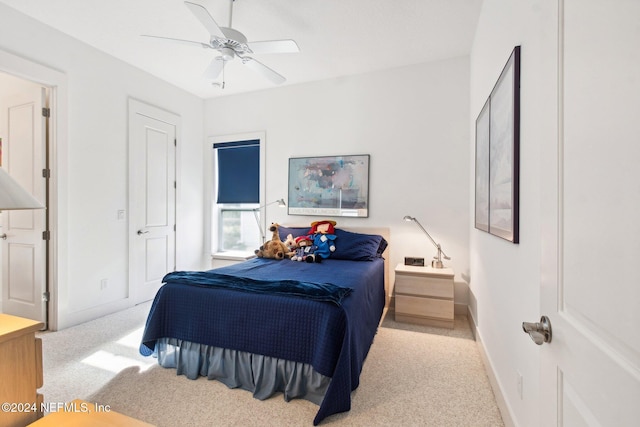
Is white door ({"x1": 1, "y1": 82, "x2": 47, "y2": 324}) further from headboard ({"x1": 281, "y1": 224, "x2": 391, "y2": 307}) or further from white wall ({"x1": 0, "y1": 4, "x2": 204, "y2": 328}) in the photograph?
headboard ({"x1": 281, "y1": 224, "x2": 391, "y2": 307})

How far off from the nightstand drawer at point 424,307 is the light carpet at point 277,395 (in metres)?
0.32

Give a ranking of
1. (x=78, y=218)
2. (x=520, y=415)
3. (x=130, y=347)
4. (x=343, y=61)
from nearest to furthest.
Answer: (x=520, y=415), (x=130, y=347), (x=78, y=218), (x=343, y=61)

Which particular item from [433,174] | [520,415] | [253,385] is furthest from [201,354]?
[433,174]

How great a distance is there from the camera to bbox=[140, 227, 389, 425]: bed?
1.70m

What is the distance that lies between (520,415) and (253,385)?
1489 mm

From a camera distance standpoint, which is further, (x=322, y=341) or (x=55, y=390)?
(x=55, y=390)

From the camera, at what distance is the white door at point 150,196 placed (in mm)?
3570

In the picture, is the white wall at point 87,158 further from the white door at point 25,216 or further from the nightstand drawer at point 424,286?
the nightstand drawer at point 424,286

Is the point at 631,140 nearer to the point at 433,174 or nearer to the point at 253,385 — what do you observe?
the point at 253,385

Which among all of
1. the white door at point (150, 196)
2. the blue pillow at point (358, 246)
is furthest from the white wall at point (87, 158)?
the blue pillow at point (358, 246)

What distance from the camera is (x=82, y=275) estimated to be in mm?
3051

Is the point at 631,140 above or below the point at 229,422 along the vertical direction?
above

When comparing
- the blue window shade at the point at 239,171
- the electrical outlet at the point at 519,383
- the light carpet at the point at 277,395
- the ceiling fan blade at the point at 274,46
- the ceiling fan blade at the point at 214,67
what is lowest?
the light carpet at the point at 277,395

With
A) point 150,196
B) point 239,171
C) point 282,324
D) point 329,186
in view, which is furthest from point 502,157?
point 150,196
